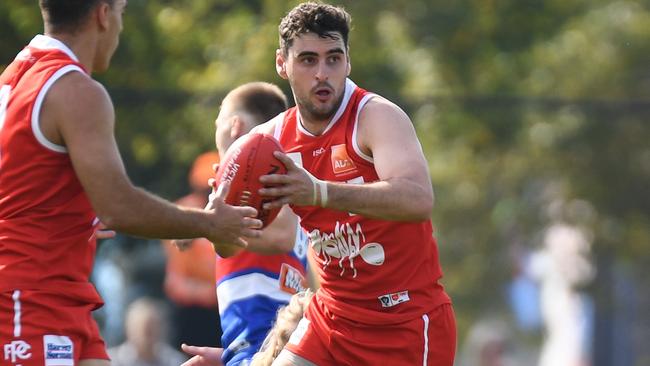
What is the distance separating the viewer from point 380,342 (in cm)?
609

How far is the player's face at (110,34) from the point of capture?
5.43m

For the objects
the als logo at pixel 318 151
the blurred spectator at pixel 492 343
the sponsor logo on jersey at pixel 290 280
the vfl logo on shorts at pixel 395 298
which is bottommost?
the blurred spectator at pixel 492 343

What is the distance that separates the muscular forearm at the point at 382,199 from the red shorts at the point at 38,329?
3.64ft

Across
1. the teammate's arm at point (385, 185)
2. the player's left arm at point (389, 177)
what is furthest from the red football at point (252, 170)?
the player's left arm at point (389, 177)

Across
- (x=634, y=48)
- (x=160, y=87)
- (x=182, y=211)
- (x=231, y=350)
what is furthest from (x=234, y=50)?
(x=182, y=211)

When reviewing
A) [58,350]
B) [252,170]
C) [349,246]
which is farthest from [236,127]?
[58,350]

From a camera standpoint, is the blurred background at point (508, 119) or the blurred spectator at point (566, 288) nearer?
the blurred background at point (508, 119)

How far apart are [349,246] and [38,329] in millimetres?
1499

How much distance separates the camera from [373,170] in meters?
5.93

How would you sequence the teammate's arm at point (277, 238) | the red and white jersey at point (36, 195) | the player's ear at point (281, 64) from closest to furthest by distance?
the red and white jersey at point (36, 195), the player's ear at point (281, 64), the teammate's arm at point (277, 238)

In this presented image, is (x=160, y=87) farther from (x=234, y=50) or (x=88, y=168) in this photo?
(x=88, y=168)

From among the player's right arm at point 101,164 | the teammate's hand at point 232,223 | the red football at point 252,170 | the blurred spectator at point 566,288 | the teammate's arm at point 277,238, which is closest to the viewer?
the player's right arm at point 101,164

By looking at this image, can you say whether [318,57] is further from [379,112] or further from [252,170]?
[252,170]

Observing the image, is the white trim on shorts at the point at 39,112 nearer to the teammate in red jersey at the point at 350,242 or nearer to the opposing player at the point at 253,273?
the teammate in red jersey at the point at 350,242
